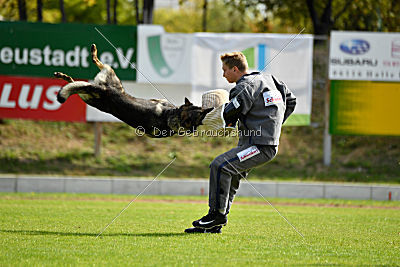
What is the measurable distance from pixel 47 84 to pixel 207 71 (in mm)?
4807

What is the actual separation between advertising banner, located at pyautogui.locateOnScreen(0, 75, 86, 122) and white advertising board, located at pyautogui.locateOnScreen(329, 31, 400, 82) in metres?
7.69

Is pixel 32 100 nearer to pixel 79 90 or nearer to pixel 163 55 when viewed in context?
pixel 163 55

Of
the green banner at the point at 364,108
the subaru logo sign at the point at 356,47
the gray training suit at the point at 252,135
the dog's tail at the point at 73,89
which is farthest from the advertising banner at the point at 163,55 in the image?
the dog's tail at the point at 73,89

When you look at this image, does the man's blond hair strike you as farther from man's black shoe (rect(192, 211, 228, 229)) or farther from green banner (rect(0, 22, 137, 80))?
green banner (rect(0, 22, 137, 80))

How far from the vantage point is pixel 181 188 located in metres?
16.2

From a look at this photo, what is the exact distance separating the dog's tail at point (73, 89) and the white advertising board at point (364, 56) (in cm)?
1166

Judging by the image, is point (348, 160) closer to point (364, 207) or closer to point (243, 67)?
point (364, 207)

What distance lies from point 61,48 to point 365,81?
9.11 meters

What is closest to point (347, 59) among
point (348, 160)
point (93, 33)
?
point (348, 160)

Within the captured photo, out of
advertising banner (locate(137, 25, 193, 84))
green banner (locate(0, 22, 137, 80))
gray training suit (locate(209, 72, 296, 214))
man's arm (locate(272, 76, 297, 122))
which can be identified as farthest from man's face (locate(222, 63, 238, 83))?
green banner (locate(0, 22, 137, 80))

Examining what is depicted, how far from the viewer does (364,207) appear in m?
14.4

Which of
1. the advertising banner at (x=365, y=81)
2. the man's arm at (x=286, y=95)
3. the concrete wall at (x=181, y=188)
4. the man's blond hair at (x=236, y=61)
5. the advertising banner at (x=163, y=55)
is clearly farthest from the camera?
the advertising banner at (x=163, y=55)

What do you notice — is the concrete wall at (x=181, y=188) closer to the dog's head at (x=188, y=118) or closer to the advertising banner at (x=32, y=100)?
the advertising banner at (x=32, y=100)

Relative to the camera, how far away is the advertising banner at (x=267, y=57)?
58.8 feet
